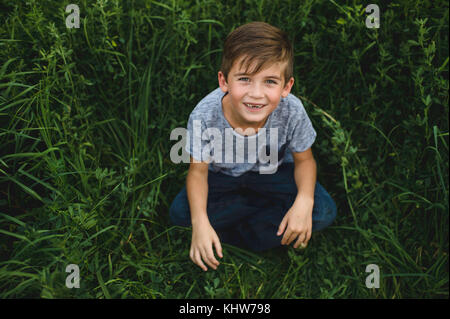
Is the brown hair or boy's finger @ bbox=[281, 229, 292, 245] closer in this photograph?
the brown hair

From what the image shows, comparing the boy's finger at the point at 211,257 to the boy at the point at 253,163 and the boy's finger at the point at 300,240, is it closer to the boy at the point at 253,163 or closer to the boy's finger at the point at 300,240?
the boy at the point at 253,163

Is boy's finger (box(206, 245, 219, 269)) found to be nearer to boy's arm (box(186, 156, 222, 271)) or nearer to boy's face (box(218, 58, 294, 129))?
boy's arm (box(186, 156, 222, 271))

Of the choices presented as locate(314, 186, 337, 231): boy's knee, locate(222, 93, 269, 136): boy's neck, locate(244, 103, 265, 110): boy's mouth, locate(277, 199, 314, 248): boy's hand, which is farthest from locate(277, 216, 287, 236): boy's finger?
locate(244, 103, 265, 110): boy's mouth

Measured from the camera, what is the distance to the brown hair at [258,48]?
65.8 inches

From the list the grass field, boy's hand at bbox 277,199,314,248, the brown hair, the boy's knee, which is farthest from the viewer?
the boy's knee

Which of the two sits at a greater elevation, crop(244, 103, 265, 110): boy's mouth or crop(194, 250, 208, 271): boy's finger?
crop(244, 103, 265, 110): boy's mouth

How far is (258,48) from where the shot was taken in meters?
1.68

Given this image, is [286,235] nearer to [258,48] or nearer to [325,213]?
[325,213]

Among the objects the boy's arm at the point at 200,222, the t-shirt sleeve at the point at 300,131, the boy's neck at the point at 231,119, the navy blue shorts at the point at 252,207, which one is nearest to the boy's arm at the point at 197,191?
the boy's arm at the point at 200,222

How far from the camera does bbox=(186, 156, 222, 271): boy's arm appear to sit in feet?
6.33

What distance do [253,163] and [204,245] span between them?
549 millimetres

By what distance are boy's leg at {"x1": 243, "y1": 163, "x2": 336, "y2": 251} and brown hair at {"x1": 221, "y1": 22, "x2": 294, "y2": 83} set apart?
0.68m

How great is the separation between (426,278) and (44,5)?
2.64 meters

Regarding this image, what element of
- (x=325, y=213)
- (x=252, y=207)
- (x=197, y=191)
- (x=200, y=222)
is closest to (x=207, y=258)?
(x=200, y=222)
